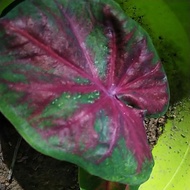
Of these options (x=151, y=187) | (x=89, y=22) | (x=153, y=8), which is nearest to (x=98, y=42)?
(x=89, y=22)

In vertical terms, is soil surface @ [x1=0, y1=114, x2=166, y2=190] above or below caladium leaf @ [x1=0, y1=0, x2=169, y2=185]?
below

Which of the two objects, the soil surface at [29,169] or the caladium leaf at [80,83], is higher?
the caladium leaf at [80,83]

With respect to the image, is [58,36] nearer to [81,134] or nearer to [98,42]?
[98,42]

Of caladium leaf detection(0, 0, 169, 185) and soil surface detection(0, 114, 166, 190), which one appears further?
soil surface detection(0, 114, 166, 190)

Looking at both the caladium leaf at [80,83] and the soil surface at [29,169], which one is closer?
the caladium leaf at [80,83]
